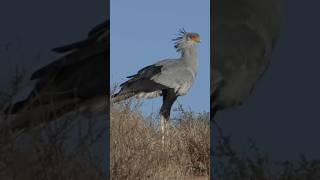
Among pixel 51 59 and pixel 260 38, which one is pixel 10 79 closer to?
pixel 51 59

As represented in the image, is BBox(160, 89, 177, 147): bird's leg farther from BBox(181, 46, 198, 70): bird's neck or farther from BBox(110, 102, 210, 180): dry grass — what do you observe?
BBox(181, 46, 198, 70): bird's neck

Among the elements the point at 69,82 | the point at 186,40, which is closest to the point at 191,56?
the point at 186,40

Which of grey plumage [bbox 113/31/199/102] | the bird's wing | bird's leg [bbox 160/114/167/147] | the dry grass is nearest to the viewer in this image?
the dry grass

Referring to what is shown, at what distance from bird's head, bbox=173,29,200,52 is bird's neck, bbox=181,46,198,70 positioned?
0.05 meters

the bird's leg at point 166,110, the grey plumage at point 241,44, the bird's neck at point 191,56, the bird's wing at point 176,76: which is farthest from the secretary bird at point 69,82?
the bird's neck at point 191,56

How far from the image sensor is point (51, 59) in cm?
469

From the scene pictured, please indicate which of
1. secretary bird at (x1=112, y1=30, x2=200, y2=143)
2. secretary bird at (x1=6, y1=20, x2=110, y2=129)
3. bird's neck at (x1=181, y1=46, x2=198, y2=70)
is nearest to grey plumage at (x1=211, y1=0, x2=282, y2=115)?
secretary bird at (x1=6, y1=20, x2=110, y2=129)

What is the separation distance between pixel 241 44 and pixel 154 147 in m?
2.59

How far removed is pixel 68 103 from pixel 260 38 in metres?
1.52

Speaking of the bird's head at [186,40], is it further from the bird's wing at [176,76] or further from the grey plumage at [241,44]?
the grey plumage at [241,44]

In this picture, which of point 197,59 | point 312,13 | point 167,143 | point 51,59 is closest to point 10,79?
point 51,59

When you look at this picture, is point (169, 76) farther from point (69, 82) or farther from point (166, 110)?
point (69, 82)

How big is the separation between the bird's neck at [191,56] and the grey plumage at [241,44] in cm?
393

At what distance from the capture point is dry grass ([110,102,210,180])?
6.53m
